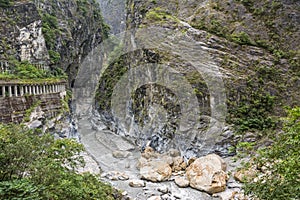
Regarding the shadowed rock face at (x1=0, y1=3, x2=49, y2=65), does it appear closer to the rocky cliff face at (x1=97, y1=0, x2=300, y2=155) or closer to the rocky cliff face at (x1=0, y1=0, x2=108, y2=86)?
the rocky cliff face at (x1=0, y1=0, x2=108, y2=86)

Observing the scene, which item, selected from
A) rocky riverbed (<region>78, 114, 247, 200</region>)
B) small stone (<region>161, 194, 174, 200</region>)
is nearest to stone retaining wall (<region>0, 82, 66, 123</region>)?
rocky riverbed (<region>78, 114, 247, 200</region>)

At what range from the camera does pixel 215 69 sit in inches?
1079

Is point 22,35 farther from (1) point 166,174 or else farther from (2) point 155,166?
(1) point 166,174

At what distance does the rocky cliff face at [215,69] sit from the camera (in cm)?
2578

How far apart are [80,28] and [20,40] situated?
17.9m

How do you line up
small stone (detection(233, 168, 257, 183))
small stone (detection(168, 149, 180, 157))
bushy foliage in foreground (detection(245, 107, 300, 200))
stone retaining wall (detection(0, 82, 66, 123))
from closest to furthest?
bushy foliage in foreground (detection(245, 107, 300, 200)) < small stone (detection(233, 168, 257, 183)) < stone retaining wall (detection(0, 82, 66, 123)) < small stone (detection(168, 149, 180, 157))

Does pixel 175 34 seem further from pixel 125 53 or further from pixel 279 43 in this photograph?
pixel 125 53

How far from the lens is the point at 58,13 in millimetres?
39969

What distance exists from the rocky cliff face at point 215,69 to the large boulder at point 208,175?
4.22 m

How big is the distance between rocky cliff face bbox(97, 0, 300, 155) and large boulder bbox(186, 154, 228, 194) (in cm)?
422

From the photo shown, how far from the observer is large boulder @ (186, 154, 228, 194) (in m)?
18.5

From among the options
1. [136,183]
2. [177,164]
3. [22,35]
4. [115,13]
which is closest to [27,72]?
[22,35]

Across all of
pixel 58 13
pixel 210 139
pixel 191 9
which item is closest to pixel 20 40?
pixel 58 13

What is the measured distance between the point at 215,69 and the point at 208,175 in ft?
39.8
